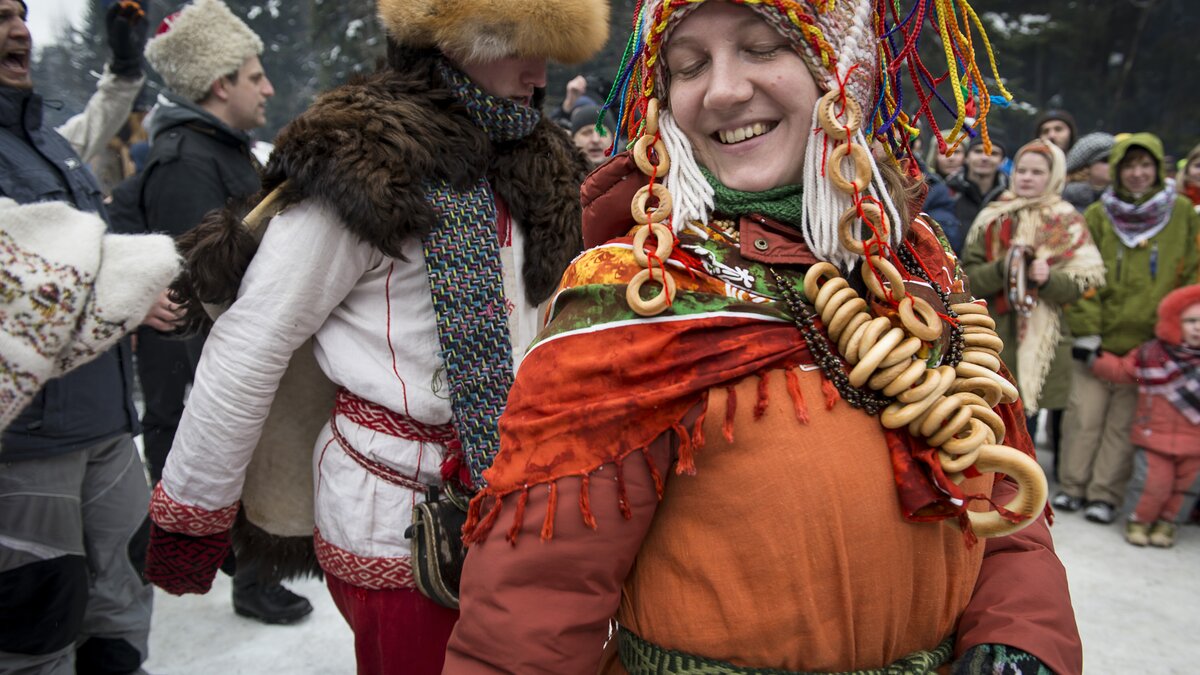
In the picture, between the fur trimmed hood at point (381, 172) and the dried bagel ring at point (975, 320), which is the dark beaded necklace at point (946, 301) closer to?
the dried bagel ring at point (975, 320)

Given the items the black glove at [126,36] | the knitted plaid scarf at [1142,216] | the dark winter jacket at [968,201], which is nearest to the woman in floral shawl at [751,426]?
the black glove at [126,36]

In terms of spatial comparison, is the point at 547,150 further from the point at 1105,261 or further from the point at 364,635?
the point at 1105,261

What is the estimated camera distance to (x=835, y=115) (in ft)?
3.73

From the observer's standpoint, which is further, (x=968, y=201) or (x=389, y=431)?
(x=968, y=201)

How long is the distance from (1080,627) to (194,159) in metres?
3.97

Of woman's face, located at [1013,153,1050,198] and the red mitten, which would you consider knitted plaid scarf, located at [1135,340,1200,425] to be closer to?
woman's face, located at [1013,153,1050,198]

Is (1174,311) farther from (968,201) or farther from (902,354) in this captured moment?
(902,354)

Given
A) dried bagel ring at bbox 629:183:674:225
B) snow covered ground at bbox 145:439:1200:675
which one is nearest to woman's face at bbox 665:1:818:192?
dried bagel ring at bbox 629:183:674:225

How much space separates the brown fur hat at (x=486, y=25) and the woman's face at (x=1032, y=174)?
12.4 feet

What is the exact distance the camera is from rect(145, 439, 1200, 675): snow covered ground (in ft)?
10.3

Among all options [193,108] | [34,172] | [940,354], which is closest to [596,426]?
[940,354]

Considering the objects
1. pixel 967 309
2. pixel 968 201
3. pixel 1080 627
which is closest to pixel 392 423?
pixel 967 309

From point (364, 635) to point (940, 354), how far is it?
1.29 m

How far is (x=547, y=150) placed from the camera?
79.3 inches
